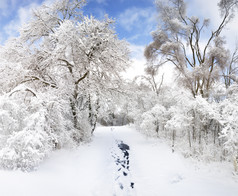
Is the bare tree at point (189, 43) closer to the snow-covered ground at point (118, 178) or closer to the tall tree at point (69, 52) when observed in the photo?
the tall tree at point (69, 52)

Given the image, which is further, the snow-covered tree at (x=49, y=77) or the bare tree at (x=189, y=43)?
the bare tree at (x=189, y=43)

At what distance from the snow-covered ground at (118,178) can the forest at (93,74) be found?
2.15 ft

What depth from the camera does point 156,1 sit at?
932 cm

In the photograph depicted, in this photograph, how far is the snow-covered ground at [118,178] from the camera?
12.0 feet

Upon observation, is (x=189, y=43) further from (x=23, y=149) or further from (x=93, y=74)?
(x=23, y=149)

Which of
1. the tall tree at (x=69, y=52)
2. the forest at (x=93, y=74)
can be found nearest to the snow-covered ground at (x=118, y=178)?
the forest at (x=93, y=74)

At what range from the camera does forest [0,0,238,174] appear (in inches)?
195

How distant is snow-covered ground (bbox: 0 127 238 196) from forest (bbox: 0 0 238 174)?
66 cm

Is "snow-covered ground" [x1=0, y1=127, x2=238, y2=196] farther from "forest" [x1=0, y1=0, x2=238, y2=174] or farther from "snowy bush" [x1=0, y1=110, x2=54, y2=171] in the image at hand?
"forest" [x1=0, y1=0, x2=238, y2=174]

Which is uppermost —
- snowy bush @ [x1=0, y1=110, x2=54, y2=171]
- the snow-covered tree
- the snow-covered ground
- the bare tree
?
the bare tree

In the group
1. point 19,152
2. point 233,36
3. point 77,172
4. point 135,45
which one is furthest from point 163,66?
point 19,152

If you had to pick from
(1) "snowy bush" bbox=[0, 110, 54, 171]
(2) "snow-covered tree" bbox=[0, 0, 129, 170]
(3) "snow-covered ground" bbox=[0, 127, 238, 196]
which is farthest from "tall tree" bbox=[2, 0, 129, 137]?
(3) "snow-covered ground" bbox=[0, 127, 238, 196]

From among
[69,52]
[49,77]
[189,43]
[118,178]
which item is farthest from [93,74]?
[189,43]

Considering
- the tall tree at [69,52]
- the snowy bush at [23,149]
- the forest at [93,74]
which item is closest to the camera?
the snowy bush at [23,149]
